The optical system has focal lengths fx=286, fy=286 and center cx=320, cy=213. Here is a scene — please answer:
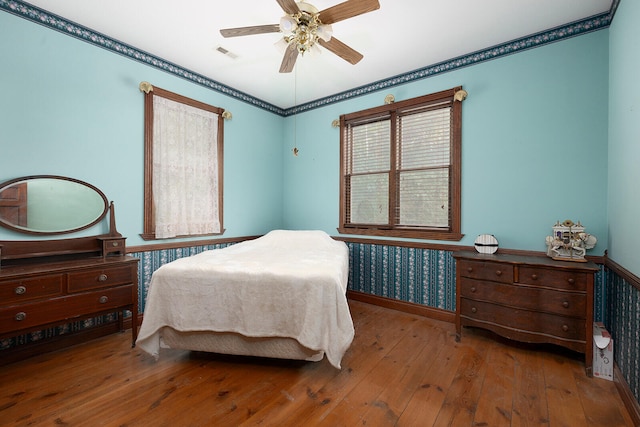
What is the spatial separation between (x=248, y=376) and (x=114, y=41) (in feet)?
10.9

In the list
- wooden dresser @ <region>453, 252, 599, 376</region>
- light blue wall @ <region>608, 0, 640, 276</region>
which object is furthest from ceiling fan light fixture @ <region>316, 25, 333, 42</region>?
wooden dresser @ <region>453, 252, 599, 376</region>

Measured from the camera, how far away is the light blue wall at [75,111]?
90.4 inches

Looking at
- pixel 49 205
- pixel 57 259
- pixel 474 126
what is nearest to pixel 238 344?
pixel 57 259

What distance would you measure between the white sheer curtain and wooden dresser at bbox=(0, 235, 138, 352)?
67 centimetres

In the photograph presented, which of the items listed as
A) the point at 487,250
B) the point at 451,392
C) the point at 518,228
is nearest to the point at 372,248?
the point at 487,250

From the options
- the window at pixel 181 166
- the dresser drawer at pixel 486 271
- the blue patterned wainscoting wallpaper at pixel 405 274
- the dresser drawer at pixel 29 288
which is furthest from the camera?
the blue patterned wainscoting wallpaper at pixel 405 274

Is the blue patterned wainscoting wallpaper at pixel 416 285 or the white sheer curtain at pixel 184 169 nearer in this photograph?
the blue patterned wainscoting wallpaper at pixel 416 285

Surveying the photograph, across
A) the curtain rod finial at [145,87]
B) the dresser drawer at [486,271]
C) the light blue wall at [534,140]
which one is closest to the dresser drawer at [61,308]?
the curtain rod finial at [145,87]

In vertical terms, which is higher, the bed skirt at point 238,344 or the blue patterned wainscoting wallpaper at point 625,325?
the blue patterned wainscoting wallpaper at point 625,325

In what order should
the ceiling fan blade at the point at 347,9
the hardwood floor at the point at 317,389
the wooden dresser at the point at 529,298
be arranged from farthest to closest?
the wooden dresser at the point at 529,298
the ceiling fan blade at the point at 347,9
the hardwood floor at the point at 317,389

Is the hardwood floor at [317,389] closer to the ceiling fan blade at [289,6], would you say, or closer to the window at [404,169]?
the window at [404,169]

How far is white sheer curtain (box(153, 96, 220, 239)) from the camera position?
3.18 metres

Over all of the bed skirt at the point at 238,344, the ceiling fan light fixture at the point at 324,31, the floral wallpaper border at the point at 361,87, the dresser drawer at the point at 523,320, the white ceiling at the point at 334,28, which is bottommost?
the bed skirt at the point at 238,344

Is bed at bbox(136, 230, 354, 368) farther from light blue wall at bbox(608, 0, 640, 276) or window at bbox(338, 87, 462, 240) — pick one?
light blue wall at bbox(608, 0, 640, 276)
